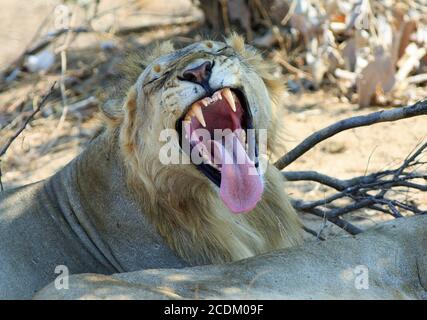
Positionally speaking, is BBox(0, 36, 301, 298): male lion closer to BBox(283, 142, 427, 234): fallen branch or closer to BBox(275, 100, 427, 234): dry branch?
BBox(275, 100, 427, 234): dry branch

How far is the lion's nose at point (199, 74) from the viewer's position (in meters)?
3.92

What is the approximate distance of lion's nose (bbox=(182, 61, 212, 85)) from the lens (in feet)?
12.9

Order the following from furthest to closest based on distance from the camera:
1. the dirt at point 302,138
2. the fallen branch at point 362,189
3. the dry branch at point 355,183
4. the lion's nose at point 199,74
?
the dirt at point 302,138, the fallen branch at point 362,189, the dry branch at point 355,183, the lion's nose at point 199,74

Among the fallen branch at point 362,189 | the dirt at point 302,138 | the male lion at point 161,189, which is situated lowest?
the dirt at point 302,138

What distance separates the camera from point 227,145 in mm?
4133

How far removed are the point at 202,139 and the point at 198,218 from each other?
372 mm

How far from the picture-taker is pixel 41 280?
13.4ft

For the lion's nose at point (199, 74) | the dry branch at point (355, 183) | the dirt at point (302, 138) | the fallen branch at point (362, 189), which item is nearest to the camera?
the lion's nose at point (199, 74)

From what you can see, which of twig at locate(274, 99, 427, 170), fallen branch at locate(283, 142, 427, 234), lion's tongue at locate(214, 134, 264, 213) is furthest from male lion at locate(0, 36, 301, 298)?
fallen branch at locate(283, 142, 427, 234)

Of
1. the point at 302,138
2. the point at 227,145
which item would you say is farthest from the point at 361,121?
the point at 302,138

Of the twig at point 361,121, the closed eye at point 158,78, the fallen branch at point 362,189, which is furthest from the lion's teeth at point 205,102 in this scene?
the fallen branch at point 362,189

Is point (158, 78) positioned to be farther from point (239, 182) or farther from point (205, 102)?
point (239, 182)

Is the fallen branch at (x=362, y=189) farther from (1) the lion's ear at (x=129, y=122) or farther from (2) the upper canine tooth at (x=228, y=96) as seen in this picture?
(1) the lion's ear at (x=129, y=122)

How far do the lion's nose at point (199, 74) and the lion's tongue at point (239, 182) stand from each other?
0.32 meters
